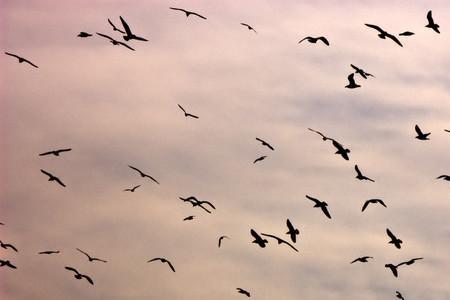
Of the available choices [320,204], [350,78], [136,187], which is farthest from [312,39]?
[136,187]

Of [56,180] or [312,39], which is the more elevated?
[312,39]

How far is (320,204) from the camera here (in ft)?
336

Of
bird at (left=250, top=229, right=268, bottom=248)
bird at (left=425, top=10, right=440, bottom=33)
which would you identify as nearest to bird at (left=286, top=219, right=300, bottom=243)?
bird at (left=250, top=229, right=268, bottom=248)

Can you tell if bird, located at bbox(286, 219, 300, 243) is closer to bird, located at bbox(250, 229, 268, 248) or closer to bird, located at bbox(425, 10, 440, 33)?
bird, located at bbox(250, 229, 268, 248)

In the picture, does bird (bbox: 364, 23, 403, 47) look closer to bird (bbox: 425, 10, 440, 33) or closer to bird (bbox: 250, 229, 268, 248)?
bird (bbox: 425, 10, 440, 33)

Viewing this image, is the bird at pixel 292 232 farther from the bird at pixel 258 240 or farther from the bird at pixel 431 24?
the bird at pixel 431 24

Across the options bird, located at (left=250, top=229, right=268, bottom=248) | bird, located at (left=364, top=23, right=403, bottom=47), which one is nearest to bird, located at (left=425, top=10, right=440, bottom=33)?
bird, located at (left=364, top=23, right=403, bottom=47)

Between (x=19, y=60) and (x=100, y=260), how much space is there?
1647 centimetres

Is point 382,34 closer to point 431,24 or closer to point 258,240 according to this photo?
point 431,24

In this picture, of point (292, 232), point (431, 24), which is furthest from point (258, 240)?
point (431, 24)

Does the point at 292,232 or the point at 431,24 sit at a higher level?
the point at 431,24

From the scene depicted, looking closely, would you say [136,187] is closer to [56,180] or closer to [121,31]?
[56,180]

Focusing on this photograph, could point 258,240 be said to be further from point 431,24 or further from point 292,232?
point 431,24

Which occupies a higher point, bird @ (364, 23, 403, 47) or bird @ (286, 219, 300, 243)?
bird @ (364, 23, 403, 47)
